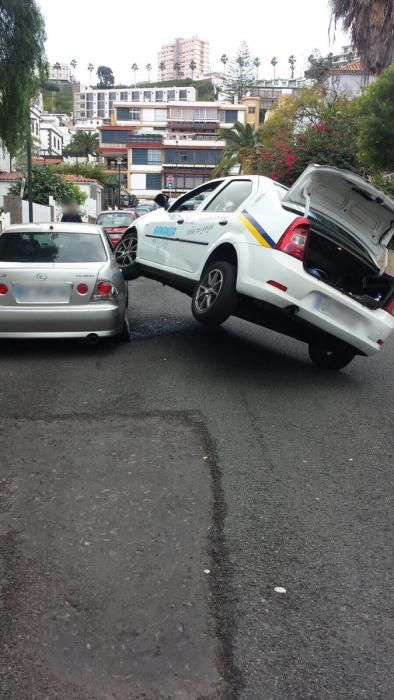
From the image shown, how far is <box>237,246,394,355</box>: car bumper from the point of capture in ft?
21.4

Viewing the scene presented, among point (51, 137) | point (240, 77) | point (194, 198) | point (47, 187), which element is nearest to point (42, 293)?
point (194, 198)

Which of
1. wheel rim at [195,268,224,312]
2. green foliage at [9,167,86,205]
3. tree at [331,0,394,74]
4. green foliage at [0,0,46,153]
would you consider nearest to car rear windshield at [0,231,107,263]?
wheel rim at [195,268,224,312]

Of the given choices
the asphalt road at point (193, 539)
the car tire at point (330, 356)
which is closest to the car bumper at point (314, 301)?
the car tire at point (330, 356)

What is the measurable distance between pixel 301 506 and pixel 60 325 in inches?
175

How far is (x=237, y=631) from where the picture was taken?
2951mm

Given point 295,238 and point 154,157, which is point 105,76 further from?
point 295,238

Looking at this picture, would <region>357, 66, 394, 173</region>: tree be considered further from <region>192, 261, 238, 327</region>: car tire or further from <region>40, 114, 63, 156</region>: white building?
<region>40, 114, 63, 156</region>: white building

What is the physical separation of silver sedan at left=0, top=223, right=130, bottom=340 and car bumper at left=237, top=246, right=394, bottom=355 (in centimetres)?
200

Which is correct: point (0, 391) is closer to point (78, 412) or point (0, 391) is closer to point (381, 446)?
point (78, 412)

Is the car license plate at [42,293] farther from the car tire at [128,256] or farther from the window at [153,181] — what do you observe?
the window at [153,181]

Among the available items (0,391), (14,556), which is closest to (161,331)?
(0,391)

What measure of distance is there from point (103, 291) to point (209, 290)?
1456 millimetres

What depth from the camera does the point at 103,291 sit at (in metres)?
8.07

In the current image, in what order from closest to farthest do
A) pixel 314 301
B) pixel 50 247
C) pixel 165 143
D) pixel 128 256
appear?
pixel 314 301 → pixel 50 247 → pixel 128 256 → pixel 165 143
